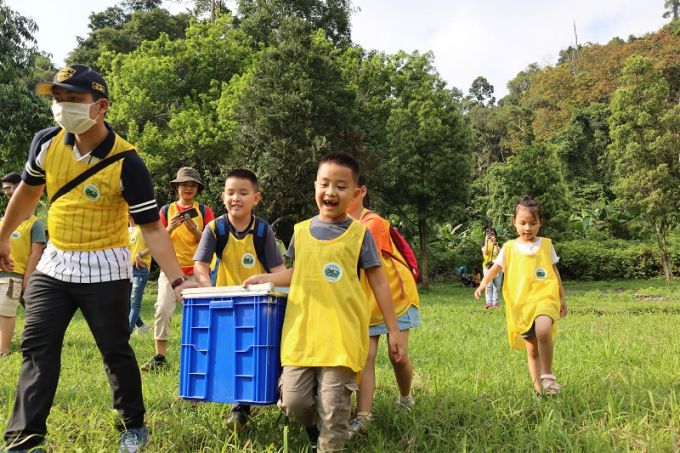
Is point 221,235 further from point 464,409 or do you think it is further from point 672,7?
point 672,7

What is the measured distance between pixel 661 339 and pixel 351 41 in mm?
27901

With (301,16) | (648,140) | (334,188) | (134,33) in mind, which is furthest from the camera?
(134,33)

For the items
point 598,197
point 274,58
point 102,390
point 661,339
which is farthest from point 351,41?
point 102,390

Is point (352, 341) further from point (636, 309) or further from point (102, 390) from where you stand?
point (636, 309)

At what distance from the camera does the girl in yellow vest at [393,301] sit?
3829 millimetres

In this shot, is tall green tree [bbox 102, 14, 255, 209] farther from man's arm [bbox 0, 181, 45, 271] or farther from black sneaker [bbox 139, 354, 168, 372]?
man's arm [bbox 0, 181, 45, 271]

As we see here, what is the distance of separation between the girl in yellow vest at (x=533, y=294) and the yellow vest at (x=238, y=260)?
6.82 ft

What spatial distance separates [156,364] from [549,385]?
3.70m

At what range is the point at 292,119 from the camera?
66.3 ft

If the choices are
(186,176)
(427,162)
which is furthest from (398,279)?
(427,162)

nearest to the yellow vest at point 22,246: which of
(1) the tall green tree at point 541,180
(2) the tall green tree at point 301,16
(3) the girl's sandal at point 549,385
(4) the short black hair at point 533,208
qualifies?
(4) the short black hair at point 533,208

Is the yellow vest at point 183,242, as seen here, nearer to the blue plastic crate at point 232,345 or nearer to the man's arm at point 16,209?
the man's arm at point 16,209

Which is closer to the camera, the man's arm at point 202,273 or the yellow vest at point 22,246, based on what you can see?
the man's arm at point 202,273

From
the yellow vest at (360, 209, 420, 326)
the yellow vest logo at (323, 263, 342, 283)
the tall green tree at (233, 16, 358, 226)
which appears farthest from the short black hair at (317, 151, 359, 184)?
the tall green tree at (233, 16, 358, 226)
